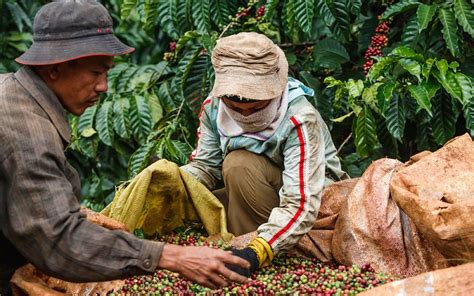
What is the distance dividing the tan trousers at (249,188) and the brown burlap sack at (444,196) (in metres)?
0.58

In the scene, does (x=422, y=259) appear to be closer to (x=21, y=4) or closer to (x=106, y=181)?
(x=106, y=181)

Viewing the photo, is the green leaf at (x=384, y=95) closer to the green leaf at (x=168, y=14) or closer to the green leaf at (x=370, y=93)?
the green leaf at (x=370, y=93)

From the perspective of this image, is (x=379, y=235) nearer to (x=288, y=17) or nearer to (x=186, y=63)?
(x=288, y=17)

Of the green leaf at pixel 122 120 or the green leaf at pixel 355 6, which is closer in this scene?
the green leaf at pixel 355 6

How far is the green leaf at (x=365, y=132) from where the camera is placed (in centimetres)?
430

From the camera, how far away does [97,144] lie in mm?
5422

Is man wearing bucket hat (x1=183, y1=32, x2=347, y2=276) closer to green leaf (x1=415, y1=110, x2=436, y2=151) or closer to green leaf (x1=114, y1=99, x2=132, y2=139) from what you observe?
green leaf (x1=415, y1=110, x2=436, y2=151)

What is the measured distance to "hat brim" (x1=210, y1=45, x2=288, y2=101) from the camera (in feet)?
11.6

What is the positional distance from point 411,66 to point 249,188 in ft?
2.77

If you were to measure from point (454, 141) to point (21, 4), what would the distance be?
410 cm

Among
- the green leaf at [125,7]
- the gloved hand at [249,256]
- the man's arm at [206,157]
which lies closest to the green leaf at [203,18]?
the green leaf at [125,7]

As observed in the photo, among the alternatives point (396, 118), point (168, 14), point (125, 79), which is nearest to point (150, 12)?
point (168, 14)

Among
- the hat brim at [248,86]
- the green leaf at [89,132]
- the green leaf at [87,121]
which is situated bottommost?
the green leaf at [89,132]

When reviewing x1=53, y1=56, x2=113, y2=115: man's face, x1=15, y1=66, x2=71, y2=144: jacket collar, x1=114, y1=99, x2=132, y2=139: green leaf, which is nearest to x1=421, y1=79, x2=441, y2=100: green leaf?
x1=53, y1=56, x2=113, y2=115: man's face
